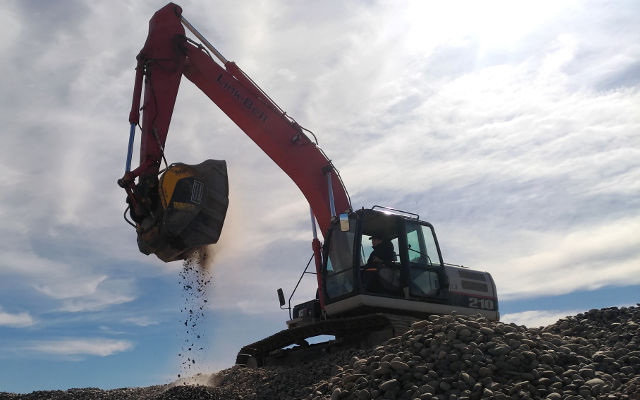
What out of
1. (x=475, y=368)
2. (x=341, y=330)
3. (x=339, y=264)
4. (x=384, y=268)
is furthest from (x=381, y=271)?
(x=475, y=368)

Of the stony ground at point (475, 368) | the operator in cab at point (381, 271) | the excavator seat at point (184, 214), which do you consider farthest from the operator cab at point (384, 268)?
the excavator seat at point (184, 214)

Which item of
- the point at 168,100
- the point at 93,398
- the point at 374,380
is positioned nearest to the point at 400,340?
the point at 374,380

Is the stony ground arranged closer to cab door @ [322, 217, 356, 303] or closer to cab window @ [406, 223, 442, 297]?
cab door @ [322, 217, 356, 303]

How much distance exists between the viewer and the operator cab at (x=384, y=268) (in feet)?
36.8

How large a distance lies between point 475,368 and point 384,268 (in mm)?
3832

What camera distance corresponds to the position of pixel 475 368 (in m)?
7.70

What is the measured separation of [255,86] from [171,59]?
66.7 inches

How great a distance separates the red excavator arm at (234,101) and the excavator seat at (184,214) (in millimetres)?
1687

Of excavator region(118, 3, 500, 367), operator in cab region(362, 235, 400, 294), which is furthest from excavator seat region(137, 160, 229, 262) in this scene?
operator in cab region(362, 235, 400, 294)

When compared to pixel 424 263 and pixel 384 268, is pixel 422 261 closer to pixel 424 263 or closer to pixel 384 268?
pixel 424 263

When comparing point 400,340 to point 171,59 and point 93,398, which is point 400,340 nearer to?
point 93,398

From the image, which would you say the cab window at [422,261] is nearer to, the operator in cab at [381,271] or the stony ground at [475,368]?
the operator in cab at [381,271]

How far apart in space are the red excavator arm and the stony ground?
3590 millimetres

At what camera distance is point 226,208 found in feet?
34.9
